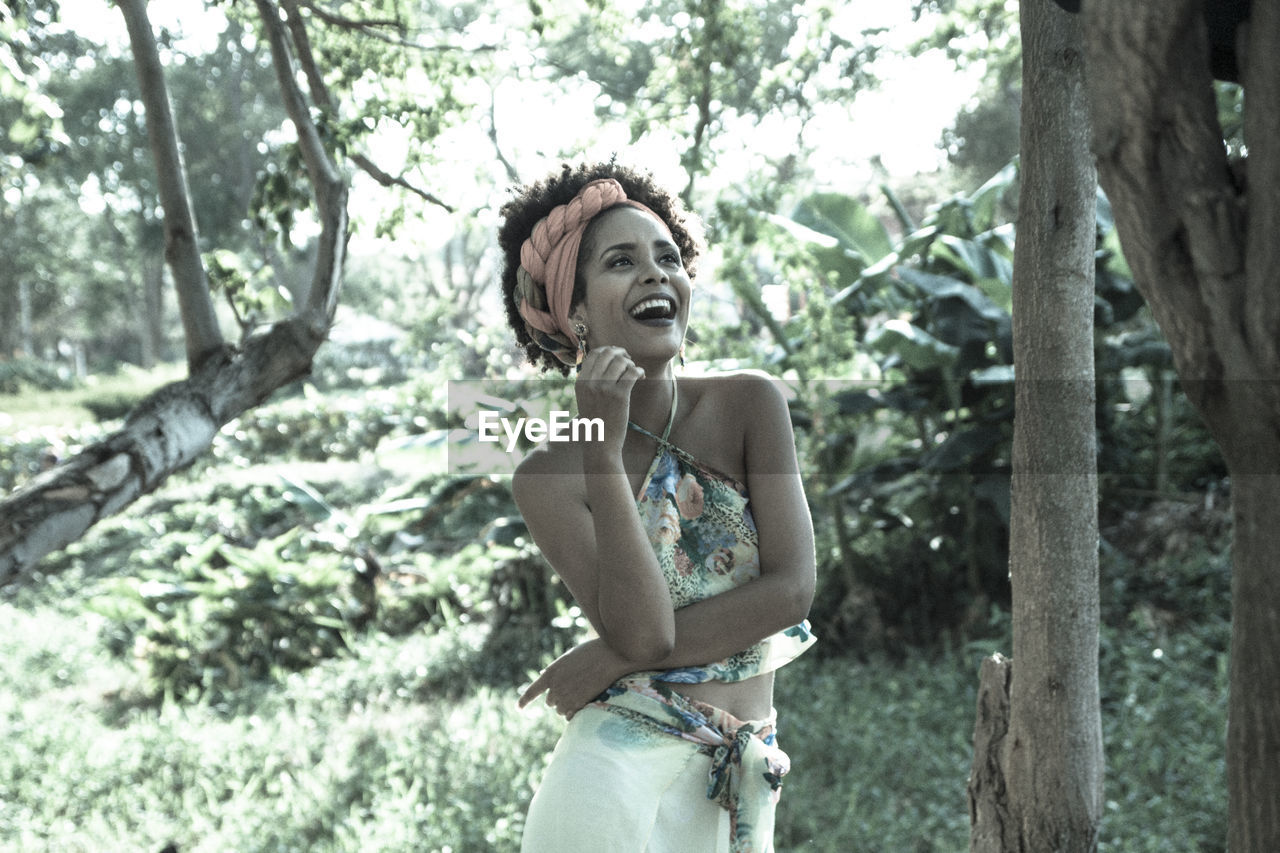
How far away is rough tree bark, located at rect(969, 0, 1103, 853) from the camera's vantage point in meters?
1.98

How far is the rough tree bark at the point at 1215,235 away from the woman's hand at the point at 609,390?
0.77 metres

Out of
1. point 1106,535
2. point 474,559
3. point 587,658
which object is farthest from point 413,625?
point 587,658

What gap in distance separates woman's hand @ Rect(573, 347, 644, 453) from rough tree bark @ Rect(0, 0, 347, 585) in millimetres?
1109

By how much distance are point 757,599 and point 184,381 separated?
4.87 feet

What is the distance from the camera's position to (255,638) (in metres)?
6.90

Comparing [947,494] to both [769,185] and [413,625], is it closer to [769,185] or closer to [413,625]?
[769,185]

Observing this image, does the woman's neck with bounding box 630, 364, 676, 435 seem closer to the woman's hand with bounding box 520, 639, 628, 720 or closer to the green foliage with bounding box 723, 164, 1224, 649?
Answer: the woman's hand with bounding box 520, 639, 628, 720

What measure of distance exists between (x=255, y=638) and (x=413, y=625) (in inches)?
38.9

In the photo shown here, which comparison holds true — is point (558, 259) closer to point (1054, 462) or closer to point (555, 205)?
point (555, 205)

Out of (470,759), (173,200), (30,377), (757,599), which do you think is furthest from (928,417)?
(30,377)

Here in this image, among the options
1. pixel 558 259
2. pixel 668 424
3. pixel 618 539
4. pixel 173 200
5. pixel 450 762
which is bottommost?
pixel 450 762

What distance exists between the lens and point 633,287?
1.97 meters

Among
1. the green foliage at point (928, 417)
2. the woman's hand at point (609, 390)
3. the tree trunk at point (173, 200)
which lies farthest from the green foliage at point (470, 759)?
the woman's hand at point (609, 390)

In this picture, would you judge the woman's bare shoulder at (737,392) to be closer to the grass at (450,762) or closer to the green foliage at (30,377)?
the grass at (450,762)
